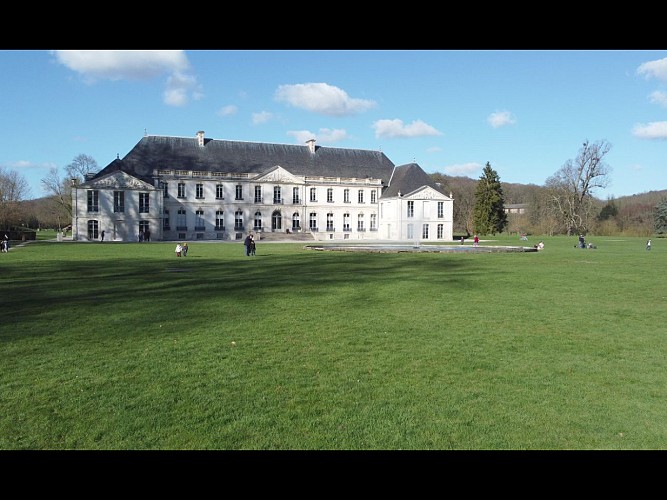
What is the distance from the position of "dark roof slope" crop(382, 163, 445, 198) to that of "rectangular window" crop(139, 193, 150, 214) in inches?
1075

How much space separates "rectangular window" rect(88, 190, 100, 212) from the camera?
5262cm

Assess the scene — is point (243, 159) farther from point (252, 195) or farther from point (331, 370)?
point (331, 370)

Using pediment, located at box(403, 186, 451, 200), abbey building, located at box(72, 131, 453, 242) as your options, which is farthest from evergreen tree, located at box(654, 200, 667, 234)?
pediment, located at box(403, 186, 451, 200)

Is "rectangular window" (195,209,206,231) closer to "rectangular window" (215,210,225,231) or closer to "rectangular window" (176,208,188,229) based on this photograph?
"rectangular window" (176,208,188,229)

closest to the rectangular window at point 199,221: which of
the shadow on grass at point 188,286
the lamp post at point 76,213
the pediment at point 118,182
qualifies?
the pediment at point 118,182

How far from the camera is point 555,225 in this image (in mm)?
72125

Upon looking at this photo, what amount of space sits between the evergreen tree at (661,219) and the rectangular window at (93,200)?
6739 centimetres

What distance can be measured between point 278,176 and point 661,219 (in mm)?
49300

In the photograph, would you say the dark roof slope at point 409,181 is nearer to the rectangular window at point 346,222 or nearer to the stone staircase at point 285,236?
the rectangular window at point 346,222

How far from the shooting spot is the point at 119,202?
53.3 metres

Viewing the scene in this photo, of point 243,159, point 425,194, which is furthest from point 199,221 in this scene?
point 425,194

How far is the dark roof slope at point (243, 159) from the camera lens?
56.5 m

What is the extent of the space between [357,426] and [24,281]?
567 inches
